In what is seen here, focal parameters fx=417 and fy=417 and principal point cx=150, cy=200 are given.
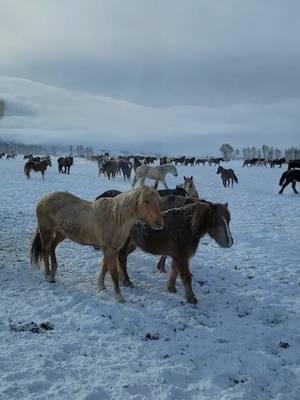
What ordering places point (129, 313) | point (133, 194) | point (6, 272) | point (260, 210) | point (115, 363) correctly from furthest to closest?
point (260, 210), point (6, 272), point (133, 194), point (129, 313), point (115, 363)

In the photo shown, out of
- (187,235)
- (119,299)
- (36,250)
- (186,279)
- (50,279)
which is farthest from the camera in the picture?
(36,250)

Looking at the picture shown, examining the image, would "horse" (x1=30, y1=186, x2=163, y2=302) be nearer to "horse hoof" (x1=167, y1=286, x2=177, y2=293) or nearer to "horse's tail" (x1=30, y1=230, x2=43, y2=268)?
"horse's tail" (x1=30, y1=230, x2=43, y2=268)

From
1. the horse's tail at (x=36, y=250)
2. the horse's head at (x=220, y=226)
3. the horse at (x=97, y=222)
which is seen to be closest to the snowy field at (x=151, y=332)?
the horse's tail at (x=36, y=250)

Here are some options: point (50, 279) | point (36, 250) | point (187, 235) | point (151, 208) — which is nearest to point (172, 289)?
point (187, 235)

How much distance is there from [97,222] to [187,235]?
1.40 metres

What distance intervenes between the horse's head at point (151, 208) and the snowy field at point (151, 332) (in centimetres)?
121

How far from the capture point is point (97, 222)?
21.1 ft

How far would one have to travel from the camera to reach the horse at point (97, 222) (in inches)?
239

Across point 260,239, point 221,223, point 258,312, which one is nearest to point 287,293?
point 258,312

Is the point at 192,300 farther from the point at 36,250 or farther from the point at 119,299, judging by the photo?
the point at 36,250

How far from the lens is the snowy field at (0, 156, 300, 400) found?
4000 millimetres

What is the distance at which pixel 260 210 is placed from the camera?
16.1 metres

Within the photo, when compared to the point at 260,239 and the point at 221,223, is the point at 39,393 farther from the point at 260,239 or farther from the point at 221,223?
the point at 260,239

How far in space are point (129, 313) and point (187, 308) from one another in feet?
2.90
